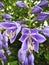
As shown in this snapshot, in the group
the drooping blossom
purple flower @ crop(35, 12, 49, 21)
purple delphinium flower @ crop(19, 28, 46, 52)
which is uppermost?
purple flower @ crop(35, 12, 49, 21)

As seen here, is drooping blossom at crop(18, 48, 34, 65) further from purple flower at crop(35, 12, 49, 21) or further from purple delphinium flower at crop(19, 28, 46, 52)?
purple flower at crop(35, 12, 49, 21)

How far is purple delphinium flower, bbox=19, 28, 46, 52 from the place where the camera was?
2.43 ft

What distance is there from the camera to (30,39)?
2.50 ft

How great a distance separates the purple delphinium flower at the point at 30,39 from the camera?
0.74 m

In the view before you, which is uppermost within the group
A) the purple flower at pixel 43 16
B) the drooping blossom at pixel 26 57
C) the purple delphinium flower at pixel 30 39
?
the purple flower at pixel 43 16

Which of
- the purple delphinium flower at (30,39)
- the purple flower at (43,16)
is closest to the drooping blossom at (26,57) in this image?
the purple delphinium flower at (30,39)

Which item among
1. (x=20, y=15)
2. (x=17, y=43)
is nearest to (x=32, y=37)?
(x=17, y=43)

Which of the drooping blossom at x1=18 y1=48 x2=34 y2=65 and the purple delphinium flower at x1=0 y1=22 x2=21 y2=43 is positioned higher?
the purple delphinium flower at x1=0 y1=22 x2=21 y2=43

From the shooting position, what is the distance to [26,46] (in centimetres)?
74

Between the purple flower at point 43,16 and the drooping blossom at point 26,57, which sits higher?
the purple flower at point 43,16

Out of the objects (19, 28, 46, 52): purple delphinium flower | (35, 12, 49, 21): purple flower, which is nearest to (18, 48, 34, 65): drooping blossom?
(19, 28, 46, 52): purple delphinium flower

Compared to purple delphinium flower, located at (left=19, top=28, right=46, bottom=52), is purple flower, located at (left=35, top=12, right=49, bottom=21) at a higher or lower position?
higher

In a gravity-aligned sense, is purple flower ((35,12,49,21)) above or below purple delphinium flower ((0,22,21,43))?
above

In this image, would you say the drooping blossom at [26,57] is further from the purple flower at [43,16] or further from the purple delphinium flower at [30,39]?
the purple flower at [43,16]
